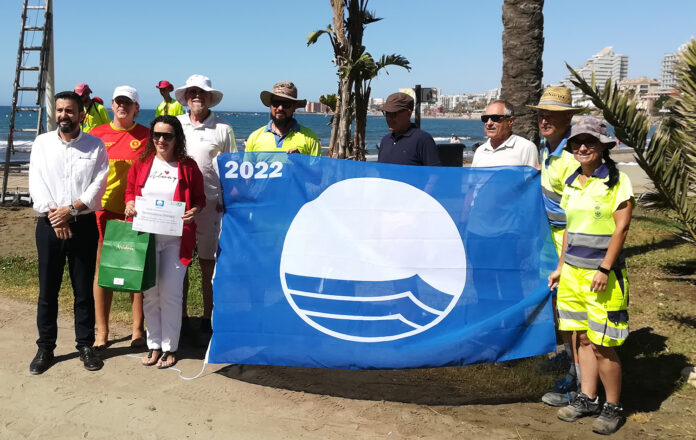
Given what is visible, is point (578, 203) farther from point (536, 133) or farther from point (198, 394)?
point (536, 133)

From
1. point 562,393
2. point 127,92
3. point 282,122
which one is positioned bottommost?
point 562,393

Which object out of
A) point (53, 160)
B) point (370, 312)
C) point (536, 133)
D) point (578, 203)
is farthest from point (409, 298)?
point (536, 133)

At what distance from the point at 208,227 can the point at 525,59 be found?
13.9ft

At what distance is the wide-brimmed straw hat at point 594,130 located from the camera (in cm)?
388

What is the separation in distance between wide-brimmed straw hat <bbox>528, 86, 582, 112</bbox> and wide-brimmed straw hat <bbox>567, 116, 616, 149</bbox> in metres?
0.46

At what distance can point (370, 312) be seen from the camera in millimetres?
4414

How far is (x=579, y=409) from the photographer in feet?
13.8

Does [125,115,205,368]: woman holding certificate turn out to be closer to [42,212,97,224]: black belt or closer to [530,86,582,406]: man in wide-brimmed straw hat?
[42,212,97,224]: black belt

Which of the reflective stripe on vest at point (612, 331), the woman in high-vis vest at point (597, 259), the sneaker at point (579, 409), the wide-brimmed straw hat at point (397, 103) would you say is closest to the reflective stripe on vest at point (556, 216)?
the woman in high-vis vest at point (597, 259)

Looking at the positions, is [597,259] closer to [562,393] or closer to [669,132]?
[562,393]

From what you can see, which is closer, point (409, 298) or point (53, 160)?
point (409, 298)

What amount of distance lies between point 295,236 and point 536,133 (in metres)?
4.03

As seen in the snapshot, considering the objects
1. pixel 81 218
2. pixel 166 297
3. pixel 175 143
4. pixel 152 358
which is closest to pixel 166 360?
pixel 152 358

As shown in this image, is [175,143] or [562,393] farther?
[175,143]
